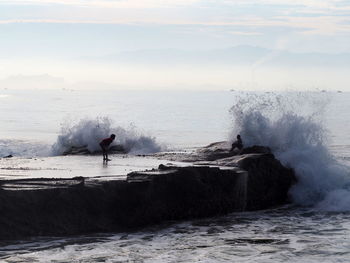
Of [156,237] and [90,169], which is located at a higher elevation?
[90,169]

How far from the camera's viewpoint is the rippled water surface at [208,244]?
41.5ft

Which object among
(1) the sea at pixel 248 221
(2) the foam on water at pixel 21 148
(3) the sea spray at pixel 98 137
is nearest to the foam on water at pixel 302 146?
(1) the sea at pixel 248 221

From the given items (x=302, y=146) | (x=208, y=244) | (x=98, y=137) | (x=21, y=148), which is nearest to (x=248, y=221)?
(x=208, y=244)

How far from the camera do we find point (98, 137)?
25438mm

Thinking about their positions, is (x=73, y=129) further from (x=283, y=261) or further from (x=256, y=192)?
(x=283, y=261)

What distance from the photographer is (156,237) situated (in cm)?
1439

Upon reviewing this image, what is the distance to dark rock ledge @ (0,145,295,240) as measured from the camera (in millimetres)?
13992

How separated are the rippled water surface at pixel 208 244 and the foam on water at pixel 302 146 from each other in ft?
9.59

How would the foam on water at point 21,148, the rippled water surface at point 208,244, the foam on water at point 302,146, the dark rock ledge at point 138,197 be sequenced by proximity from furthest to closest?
the foam on water at point 21,148 < the foam on water at point 302,146 < the dark rock ledge at point 138,197 < the rippled water surface at point 208,244

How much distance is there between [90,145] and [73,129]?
237 centimetres

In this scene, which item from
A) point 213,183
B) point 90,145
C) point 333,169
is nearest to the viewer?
point 213,183

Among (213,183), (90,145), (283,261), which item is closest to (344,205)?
(213,183)

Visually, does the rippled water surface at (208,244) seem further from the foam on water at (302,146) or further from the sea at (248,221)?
the foam on water at (302,146)

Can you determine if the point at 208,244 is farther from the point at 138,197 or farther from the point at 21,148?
the point at 21,148
